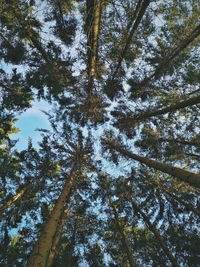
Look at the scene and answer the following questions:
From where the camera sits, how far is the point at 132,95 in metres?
10.3

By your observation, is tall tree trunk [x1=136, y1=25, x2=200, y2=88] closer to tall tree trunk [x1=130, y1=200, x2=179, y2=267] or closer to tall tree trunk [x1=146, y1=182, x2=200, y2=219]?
tall tree trunk [x1=146, y1=182, x2=200, y2=219]

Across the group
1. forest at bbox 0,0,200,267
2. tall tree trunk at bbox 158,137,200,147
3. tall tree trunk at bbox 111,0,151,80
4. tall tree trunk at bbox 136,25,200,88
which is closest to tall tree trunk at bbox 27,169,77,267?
forest at bbox 0,0,200,267

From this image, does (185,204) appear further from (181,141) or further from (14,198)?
(14,198)

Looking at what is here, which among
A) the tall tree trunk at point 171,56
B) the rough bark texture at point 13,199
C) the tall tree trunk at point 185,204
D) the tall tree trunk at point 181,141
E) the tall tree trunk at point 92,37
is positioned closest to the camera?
the tall tree trunk at point 92,37

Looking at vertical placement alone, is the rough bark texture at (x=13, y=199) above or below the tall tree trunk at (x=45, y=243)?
above

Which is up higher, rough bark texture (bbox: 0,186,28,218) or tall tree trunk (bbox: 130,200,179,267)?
rough bark texture (bbox: 0,186,28,218)

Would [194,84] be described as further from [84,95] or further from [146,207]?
[146,207]

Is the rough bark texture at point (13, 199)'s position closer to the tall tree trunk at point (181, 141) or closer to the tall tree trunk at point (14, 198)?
the tall tree trunk at point (14, 198)

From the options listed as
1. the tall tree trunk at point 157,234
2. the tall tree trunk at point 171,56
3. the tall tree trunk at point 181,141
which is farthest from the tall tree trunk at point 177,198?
the tall tree trunk at point 171,56

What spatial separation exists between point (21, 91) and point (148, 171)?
589 cm

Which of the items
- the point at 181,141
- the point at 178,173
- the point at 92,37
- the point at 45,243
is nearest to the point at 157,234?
the point at 181,141

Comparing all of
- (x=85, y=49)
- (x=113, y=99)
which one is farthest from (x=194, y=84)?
(x=85, y=49)

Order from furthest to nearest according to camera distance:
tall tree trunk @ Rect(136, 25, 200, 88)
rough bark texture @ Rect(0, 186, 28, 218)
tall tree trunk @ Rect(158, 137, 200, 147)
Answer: tall tree trunk @ Rect(158, 137, 200, 147)
rough bark texture @ Rect(0, 186, 28, 218)
tall tree trunk @ Rect(136, 25, 200, 88)

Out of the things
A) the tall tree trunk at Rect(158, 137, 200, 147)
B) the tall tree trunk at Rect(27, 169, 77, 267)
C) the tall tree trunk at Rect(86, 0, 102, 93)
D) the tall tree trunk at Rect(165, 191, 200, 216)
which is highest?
the tall tree trunk at Rect(86, 0, 102, 93)
